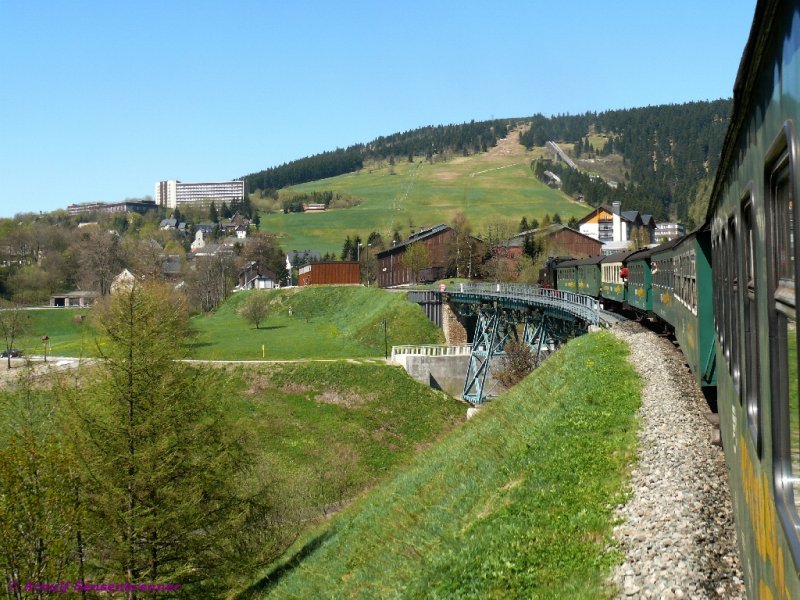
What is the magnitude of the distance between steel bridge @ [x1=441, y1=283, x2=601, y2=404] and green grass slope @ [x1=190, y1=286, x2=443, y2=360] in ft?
26.7

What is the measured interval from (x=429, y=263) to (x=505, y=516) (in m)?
82.4

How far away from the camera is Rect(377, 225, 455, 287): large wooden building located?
92.9 metres

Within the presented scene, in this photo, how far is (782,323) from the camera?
3.41 meters

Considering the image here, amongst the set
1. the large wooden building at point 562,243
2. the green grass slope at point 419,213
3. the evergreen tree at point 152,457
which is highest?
the green grass slope at point 419,213

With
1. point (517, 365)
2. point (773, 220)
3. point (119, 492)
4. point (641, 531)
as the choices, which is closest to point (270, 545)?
point (119, 492)

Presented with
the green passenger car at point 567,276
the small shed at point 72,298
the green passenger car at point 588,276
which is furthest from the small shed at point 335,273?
the green passenger car at point 588,276

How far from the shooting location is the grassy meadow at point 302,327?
6266cm

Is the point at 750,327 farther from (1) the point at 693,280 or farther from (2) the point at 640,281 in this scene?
(2) the point at 640,281

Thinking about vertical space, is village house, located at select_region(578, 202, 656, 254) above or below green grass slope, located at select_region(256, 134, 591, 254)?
below

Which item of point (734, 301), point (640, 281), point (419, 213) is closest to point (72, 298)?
point (419, 213)

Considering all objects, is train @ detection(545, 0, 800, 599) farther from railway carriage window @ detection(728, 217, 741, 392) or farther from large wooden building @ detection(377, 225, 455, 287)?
large wooden building @ detection(377, 225, 455, 287)

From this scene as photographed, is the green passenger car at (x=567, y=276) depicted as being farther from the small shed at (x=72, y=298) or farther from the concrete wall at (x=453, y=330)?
the small shed at (x=72, y=298)

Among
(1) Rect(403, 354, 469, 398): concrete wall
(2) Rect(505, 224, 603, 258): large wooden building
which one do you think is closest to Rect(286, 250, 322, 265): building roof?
(2) Rect(505, 224, 603, 258): large wooden building

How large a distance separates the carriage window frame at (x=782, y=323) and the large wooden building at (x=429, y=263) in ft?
290
